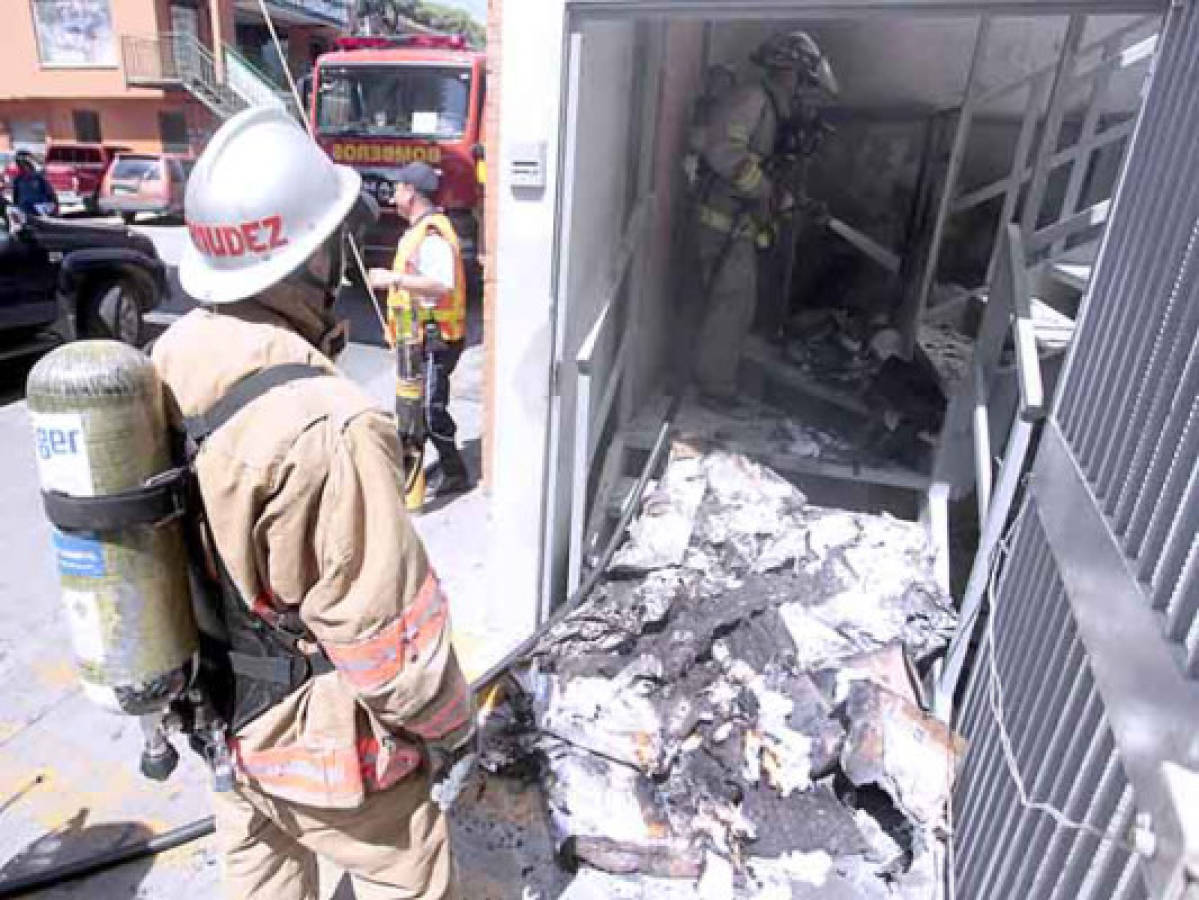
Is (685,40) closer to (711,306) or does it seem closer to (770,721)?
(711,306)

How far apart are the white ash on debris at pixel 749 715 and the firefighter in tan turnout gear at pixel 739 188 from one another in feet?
4.97

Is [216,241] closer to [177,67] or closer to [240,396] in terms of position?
[240,396]

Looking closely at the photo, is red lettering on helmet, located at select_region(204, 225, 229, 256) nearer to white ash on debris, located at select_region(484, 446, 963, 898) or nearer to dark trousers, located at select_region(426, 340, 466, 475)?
white ash on debris, located at select_region(484, 446, 963, 898)

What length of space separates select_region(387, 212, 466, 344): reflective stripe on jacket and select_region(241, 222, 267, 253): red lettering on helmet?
2716 millimetres

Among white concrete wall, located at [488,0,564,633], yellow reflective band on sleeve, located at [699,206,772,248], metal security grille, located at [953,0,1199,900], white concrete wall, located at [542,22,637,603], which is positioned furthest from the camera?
yellow reflective band on sleeve, located at [699,206,772,248]

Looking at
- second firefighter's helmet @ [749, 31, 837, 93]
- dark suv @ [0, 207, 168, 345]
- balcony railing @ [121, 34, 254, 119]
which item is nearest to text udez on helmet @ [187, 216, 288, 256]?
second firefighter's helmet @ [749, 31, 837, 93]

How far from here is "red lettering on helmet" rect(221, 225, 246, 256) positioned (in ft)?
4.97

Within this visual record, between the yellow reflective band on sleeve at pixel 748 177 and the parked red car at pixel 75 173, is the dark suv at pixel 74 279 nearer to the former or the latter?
the yellow reflective band on sleeve at pixel 748 177

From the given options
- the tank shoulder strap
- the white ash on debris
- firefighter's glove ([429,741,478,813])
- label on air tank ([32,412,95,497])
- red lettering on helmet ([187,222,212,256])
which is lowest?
the white ash on debris

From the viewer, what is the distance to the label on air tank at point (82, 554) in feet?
4.88

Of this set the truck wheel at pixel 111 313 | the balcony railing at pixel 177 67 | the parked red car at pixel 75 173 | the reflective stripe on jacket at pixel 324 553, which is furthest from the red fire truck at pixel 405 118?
the balcony railing at pixel 177 67

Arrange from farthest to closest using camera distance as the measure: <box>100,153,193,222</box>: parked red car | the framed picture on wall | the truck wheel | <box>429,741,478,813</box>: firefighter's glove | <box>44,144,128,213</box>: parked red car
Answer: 1. the framed picture on wall
2. <box>44,144,128,213</box>: parked red car
3. <box>100,153,193,222</box>: parked red car
4. the truck wheel
5. <box>429,741,478,813</box>: firefighter's glove

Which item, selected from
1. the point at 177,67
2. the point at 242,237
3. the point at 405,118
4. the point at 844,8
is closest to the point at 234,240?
the point at 242,237

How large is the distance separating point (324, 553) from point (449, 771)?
0.61 metres
